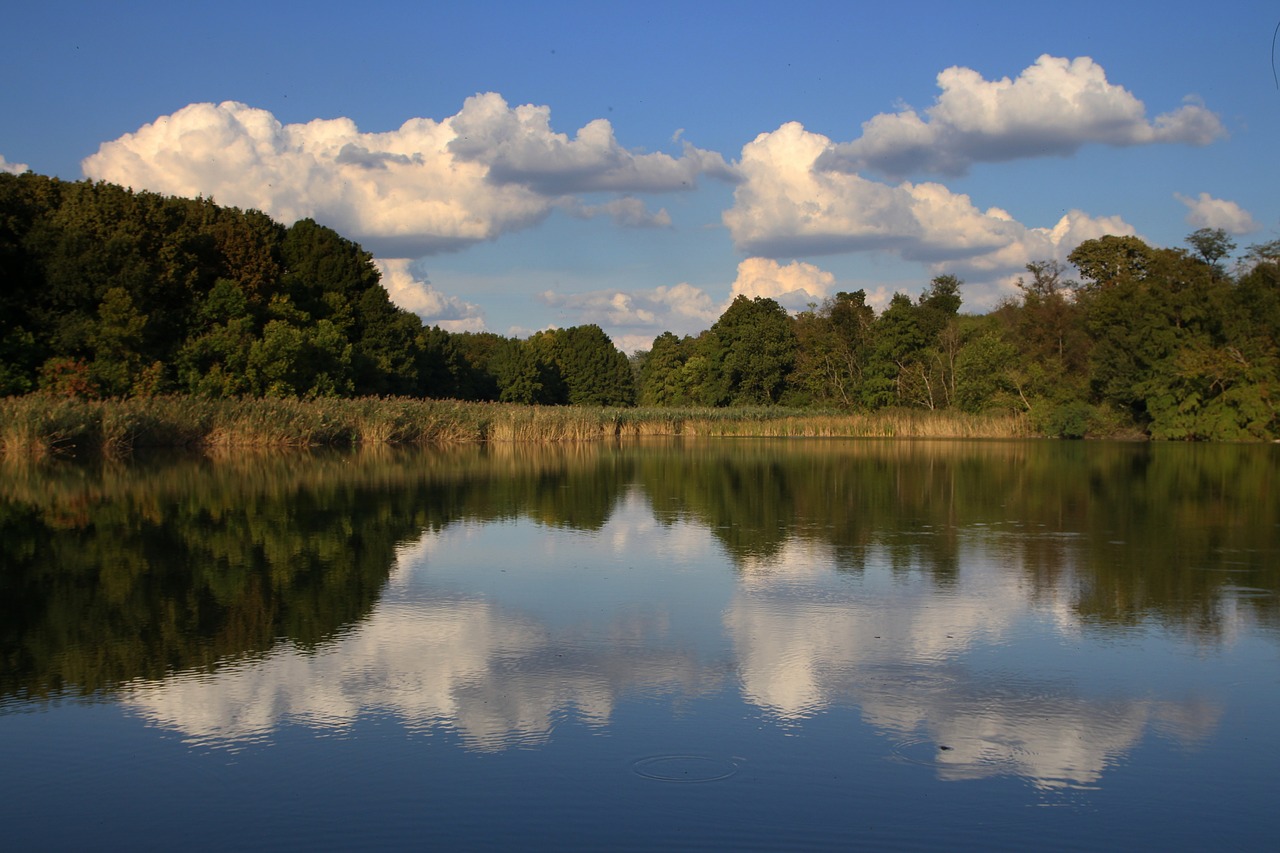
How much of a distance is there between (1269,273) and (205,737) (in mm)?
52255

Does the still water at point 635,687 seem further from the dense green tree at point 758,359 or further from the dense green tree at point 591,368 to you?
the dense green tree at point 591,368

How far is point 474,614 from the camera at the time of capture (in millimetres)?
6883

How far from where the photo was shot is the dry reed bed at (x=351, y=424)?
2469 centimetres

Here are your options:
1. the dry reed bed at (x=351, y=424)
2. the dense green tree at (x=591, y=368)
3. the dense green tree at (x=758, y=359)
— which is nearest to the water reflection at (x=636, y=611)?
the dry reed bed at (x=351, y=424)

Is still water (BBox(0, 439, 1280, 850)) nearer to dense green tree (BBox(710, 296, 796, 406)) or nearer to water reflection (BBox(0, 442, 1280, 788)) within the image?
water reflection (BBox(0, 442, 1280, 788))

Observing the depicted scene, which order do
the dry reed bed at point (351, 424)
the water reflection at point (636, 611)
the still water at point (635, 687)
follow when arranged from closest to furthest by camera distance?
the still water at point (635, 687)
the water reflection at point (636, 611)
the dry reed bed at point (351, 424)

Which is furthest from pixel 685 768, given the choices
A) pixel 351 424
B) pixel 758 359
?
pixel 758 359

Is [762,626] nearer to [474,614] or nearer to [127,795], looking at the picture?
[474,614]

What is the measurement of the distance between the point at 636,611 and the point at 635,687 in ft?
6.08

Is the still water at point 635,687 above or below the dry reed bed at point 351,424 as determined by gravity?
below

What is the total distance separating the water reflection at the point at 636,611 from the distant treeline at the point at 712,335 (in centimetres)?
2263

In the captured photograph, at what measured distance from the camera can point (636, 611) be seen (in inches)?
277

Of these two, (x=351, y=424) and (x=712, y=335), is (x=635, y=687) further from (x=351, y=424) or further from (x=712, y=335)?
(x=712, y=335)

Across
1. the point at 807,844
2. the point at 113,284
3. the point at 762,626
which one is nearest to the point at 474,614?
the point at 762,626
